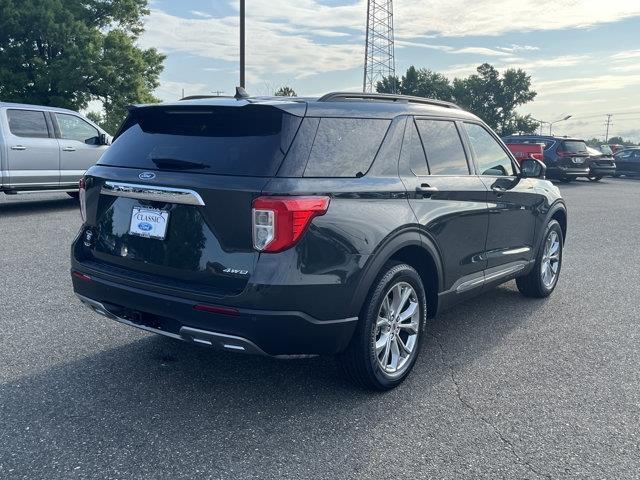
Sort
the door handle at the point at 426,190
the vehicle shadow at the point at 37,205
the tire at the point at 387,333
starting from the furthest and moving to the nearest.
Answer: the vehicle shadow at the point at 37,205
the door handle at the point at 426,190
the tire at the point at 387,333

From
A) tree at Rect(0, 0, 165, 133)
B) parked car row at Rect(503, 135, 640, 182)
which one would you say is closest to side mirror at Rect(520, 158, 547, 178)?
parked car row at Rect(503, 135, 640, 182)

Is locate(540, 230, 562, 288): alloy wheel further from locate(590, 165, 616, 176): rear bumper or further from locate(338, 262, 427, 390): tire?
locate(590, 165, 616, 176): rear bumper

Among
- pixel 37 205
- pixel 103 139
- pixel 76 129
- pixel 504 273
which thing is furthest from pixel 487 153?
pixel 37 205

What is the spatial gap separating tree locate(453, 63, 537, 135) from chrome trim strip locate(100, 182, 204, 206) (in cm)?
7548

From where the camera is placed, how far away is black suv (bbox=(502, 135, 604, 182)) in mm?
21344

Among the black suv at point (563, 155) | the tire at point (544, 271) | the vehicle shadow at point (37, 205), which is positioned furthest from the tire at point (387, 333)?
the black suv at point (563, 155)

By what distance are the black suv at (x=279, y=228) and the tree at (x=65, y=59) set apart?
31269mm

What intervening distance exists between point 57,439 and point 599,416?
293cm

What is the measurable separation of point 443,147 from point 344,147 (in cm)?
115

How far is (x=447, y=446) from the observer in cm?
305

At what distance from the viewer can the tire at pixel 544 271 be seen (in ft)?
18.8

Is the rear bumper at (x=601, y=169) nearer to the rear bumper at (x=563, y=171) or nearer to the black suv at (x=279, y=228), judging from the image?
the rear bumper at (x=563, y=171)

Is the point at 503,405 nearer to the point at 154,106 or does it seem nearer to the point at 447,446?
the point at 447,446

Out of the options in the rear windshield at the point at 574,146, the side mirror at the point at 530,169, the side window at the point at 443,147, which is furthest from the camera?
the rear windshield at the point at 574,146
